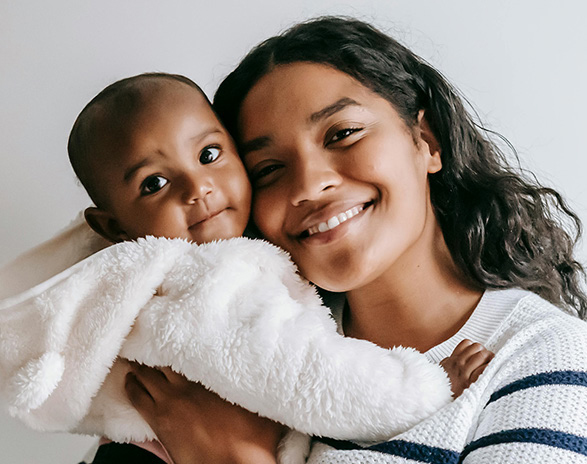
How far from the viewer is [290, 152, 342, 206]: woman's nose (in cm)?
117

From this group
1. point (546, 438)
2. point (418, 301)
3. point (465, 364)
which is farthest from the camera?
point (418, 301)

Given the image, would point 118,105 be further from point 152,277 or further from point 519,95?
point 519,95

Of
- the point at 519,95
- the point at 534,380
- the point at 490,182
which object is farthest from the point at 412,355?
the point at 519,95

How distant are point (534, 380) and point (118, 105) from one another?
795mm

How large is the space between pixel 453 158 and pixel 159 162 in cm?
59

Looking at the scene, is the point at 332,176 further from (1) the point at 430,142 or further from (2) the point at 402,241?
(1) the point at 430,142

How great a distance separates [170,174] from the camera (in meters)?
1.14

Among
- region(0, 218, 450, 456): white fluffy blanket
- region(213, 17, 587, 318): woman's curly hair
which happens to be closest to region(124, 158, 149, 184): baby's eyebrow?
region(0, 218, 450, 456): white fluffy blanket

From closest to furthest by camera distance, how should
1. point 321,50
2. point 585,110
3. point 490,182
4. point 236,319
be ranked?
point 236,319, point 321,50, point 490,182, point 585,110

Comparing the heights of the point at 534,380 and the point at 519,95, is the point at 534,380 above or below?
below

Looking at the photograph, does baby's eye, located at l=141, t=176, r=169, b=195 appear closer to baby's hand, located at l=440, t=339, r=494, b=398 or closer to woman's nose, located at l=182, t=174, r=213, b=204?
woman's nose, located at l=182, t=174, r=213, b=204

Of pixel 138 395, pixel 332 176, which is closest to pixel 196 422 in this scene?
Answer: pixel 138 395

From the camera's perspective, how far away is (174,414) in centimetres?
107

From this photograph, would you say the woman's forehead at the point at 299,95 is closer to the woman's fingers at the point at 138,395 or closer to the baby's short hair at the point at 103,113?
the baby's short hair at the point at 103,113
